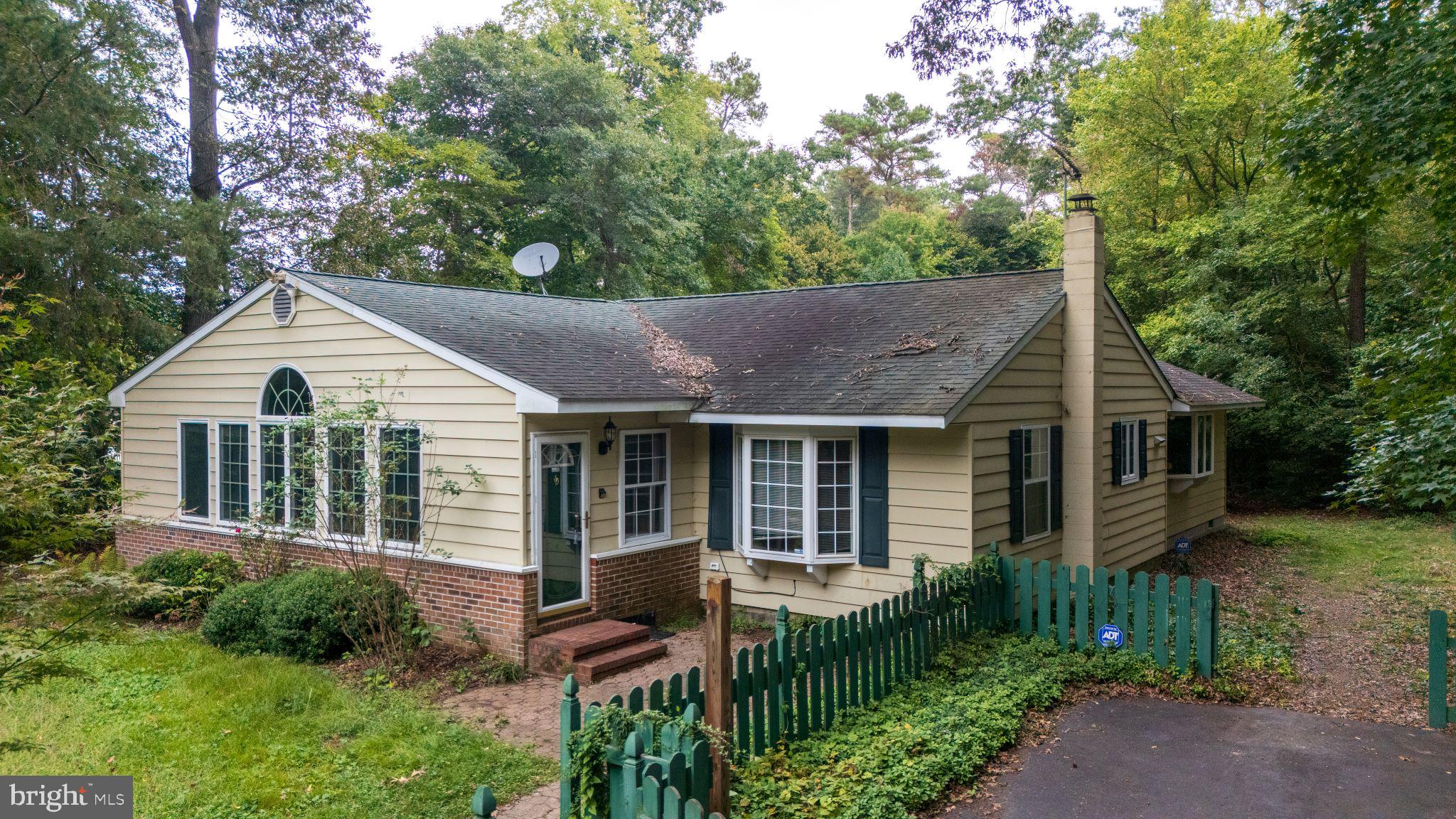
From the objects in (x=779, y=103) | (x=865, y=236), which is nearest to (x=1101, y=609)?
(x=865, y=236)

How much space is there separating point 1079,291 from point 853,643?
647 centimetres

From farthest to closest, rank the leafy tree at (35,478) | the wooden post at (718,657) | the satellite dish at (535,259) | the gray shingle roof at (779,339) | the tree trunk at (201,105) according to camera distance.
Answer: the tree trunk at (201,105), the satellite dish at (535,259), the gray shingle roof at (779,339), the wooden post at (718,657), the leafy tree at (35,478)

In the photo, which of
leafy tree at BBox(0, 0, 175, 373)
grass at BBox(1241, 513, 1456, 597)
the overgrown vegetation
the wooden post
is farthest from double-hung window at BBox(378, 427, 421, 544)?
grass at BBox(1241, 513, 1456, 597)

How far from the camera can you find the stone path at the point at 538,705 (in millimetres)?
5855

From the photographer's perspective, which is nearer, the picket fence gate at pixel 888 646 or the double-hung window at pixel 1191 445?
the picket fence gate at pixel 888 646

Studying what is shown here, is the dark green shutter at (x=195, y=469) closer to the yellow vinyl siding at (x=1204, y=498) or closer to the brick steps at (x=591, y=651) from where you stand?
the brick steps at (x=591, y=651)

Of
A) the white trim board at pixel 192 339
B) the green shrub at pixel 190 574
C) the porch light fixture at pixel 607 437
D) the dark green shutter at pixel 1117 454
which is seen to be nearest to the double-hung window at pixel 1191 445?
the dark green shutter at pixel 1117 454

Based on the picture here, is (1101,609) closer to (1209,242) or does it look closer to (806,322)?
(806,322)

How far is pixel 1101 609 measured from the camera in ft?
27.2

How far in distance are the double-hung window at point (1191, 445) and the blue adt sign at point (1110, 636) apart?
26.1 ft

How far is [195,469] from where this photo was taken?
1223 centimetres

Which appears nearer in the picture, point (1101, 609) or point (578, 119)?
point (1101, 609)

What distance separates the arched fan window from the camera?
1086 cm

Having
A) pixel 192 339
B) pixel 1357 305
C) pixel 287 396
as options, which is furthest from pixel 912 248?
pixel 287 396
